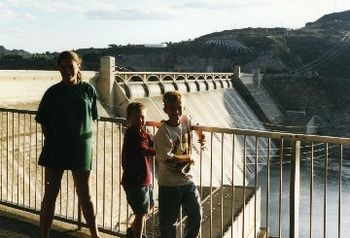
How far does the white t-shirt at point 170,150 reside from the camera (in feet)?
14.5

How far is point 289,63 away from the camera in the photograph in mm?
81562

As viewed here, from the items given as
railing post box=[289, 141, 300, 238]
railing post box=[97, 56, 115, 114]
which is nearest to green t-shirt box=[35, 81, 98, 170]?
railing post box=[289, 141, 300, 238]

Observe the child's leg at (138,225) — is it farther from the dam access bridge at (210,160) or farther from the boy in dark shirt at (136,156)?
the dam access bridge at (210,160)

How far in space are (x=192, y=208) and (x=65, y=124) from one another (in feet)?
4.84

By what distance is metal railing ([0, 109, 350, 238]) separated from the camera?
4734mm

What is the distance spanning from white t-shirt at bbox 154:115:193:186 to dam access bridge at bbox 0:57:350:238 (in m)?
0.45

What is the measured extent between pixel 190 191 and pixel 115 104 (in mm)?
19496

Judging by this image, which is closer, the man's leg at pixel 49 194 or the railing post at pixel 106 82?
the man's leg at pixel 49 194

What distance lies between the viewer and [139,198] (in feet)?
15.8

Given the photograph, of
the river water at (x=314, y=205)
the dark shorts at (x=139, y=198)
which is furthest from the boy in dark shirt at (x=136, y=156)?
the river water at (x=314, y=205)

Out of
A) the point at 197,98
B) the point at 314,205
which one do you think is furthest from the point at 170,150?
the point at 197,98

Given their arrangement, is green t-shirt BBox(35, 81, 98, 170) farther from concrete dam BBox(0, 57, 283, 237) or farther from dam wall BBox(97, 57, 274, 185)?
dam wall BBox(97, 57, 274, 185)

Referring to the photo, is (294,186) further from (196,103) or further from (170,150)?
(196,103)

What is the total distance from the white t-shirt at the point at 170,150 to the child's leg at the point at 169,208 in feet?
0.22
